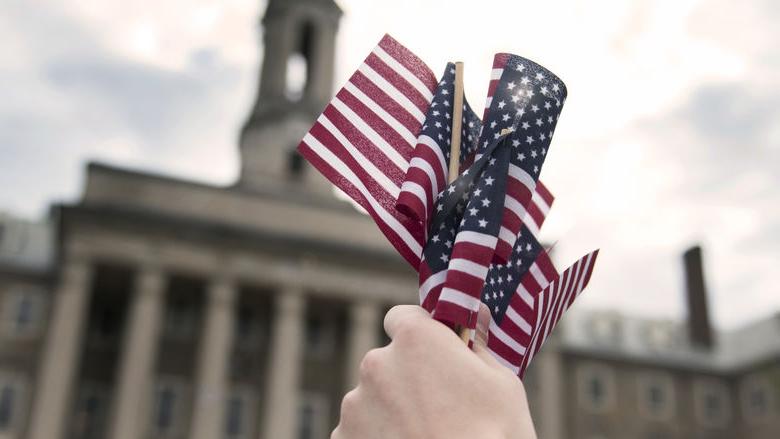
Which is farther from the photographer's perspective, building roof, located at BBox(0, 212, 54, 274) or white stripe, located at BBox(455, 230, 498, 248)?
building roof, located at BBox(0, 212, 54, 274)

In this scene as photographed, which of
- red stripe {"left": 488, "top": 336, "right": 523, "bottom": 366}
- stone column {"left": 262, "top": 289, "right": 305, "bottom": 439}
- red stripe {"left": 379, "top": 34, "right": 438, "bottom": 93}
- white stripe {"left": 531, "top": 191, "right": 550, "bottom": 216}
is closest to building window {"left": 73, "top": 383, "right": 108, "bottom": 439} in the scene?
stone column {"left": 262, "top": 289, "right": 305, "bottom": 439}

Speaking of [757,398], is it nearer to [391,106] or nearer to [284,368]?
[284,368]

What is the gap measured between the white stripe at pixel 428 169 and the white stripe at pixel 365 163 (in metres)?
0.21

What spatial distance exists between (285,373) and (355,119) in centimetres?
3297

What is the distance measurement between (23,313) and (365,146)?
36973 mm

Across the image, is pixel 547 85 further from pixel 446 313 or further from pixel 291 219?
pixel 291 219

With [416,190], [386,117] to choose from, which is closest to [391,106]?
[386,117]

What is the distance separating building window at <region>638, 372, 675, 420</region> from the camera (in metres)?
46.3

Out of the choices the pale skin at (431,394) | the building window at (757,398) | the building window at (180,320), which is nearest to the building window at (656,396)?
the building window at (757,398)

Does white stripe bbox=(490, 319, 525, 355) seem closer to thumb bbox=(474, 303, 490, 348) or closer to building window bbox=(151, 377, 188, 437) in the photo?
thumb bbox=(474, 303, 490, 348)

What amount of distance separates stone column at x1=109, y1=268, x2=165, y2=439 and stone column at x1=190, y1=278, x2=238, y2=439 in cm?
203

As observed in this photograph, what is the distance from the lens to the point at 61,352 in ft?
108

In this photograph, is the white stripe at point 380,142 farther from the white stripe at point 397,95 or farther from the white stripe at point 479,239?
the white stripe at point 479,239

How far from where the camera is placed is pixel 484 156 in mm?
2842
